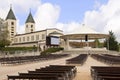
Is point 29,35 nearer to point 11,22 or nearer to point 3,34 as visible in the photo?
point 11,22

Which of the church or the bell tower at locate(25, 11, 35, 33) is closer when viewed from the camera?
the church

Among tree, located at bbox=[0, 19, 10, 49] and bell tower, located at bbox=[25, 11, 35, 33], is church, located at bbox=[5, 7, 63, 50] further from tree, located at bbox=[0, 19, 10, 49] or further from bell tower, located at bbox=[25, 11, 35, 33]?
tree, located at bbox=[0, 19, 10, 49]

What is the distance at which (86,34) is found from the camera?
9069cm

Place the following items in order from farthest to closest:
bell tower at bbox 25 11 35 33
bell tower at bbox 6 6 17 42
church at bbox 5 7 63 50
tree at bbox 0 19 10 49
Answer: bell tower at bbox 25 11 35 33, bell tower at bbox 6 6 17 42, church at bbox 5 7 63 50, tree at bbox 0 19 10 49

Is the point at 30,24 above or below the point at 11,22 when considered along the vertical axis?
below

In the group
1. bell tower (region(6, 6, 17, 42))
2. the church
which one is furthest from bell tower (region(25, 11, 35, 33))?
bell tower (region(6, 6, 17, 42))

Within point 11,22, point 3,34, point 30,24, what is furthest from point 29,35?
point 3,34

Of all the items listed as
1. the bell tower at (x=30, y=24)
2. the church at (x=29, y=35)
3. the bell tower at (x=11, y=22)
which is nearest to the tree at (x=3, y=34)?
the church at (x=29, y=35)

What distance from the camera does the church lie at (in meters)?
131

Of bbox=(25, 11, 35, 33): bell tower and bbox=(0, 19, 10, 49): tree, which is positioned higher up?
bbox=(25, 11, 35, 33): bell tower

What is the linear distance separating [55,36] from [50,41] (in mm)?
5772

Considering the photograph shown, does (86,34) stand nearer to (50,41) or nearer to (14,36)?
(50,41)

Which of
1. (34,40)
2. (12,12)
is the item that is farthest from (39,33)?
(12,12)

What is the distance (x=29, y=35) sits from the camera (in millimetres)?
148375
